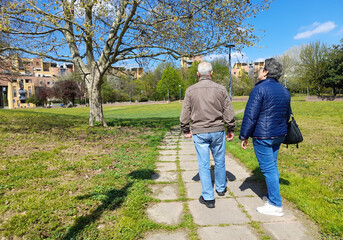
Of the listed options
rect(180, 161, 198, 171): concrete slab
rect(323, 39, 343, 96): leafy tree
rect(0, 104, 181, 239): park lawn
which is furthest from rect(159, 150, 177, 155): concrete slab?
rect(323, 39, 343, 96): leafy tree

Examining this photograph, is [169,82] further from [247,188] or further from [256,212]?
[256,212]

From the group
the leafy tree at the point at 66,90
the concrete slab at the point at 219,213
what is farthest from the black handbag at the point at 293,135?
the leafy tree at the point at 66,90

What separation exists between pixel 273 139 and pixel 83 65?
31.8ft

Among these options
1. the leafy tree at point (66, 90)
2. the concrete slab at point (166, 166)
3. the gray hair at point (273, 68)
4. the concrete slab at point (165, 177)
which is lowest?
the concrete slab at point (165, 177)

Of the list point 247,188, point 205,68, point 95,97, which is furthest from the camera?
point 95,97

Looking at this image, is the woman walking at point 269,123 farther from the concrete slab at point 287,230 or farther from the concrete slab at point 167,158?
the concrete slab at point 167,158

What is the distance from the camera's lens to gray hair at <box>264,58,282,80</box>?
2.89m

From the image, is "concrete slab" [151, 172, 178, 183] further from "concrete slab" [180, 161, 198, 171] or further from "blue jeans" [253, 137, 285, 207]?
"blue jeans" [253, 137, 285, 207]

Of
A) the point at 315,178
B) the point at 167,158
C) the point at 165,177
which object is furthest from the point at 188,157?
the point at 315,178

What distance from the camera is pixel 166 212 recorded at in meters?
2.97

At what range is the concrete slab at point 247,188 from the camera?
3.52 metres

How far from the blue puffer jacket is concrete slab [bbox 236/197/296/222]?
1.02m

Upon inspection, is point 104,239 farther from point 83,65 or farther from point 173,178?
point 83,65

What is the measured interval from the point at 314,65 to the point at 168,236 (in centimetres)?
5112
